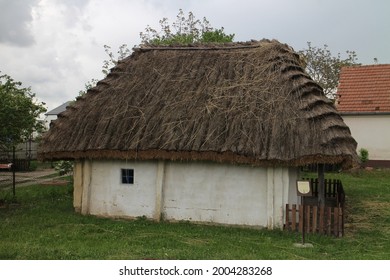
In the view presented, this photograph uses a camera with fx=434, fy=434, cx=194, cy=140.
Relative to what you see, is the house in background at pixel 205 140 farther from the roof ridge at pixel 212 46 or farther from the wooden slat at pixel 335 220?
the wooden slat at pixel 335 220

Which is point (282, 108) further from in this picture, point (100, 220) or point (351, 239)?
point (100, 220)

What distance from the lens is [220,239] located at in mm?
10430

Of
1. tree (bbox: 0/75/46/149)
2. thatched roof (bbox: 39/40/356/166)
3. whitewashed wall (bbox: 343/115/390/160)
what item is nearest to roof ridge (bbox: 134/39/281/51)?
thatched roof (bbox: 39/40/356/166)

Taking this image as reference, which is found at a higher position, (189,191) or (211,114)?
(211,114)

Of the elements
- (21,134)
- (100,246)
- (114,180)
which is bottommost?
(100,246)

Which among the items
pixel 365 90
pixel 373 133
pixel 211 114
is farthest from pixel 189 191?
pixel 365 90

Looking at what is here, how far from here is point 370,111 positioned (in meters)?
25.1

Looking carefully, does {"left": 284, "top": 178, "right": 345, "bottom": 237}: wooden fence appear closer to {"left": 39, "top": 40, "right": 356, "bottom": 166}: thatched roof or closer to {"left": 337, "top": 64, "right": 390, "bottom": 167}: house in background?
{"left": 39, "top": 40, "right": 356, "bottom": 166}: thatched roof

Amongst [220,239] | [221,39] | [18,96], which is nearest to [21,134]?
[18,96]

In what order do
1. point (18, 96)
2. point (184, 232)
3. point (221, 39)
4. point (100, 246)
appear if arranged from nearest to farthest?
point (100, 246)
point (184, 232)
point (18, 96)
point (221, 39)

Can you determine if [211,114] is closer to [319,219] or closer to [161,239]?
[161,239]

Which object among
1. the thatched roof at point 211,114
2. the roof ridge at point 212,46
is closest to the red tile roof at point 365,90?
the roof ridge at point 212,46

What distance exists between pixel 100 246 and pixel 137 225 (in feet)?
8.02

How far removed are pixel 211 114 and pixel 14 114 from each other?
7.17 meters
